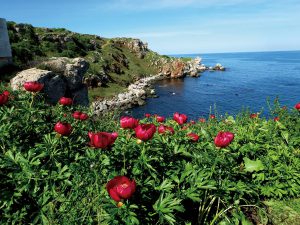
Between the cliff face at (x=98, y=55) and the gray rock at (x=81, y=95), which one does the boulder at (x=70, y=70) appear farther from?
the cliff face at (x=98, y=55)

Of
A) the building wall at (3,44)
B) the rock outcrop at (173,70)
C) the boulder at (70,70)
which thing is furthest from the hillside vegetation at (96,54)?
the boulder at (70,70)

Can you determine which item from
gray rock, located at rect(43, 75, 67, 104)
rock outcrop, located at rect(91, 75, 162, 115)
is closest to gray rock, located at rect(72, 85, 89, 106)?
gray rock, located at rect(43, 75, 67, 104)

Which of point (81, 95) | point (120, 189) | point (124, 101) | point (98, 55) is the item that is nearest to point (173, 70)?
point (98, 55)

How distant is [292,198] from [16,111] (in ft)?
16.5

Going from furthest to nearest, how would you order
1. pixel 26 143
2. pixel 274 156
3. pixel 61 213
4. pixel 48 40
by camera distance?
pixel 48 40 < pixel 274 156 < pixel 26 143 < pixel 61 213

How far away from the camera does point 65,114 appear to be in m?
4.89

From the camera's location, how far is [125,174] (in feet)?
10.2

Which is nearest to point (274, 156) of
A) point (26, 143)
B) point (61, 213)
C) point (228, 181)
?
point (228, 181)

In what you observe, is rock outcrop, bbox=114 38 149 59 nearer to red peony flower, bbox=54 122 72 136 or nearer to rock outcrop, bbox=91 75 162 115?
rock outcrop, bbox=91 75 162 115

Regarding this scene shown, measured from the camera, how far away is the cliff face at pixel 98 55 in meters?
45.3

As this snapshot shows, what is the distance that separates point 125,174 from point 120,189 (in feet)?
2.44

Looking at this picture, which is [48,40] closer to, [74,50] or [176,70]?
[74,50]

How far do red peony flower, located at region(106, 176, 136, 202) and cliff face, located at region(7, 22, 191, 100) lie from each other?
114ft

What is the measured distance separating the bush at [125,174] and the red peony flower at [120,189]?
174 mm
